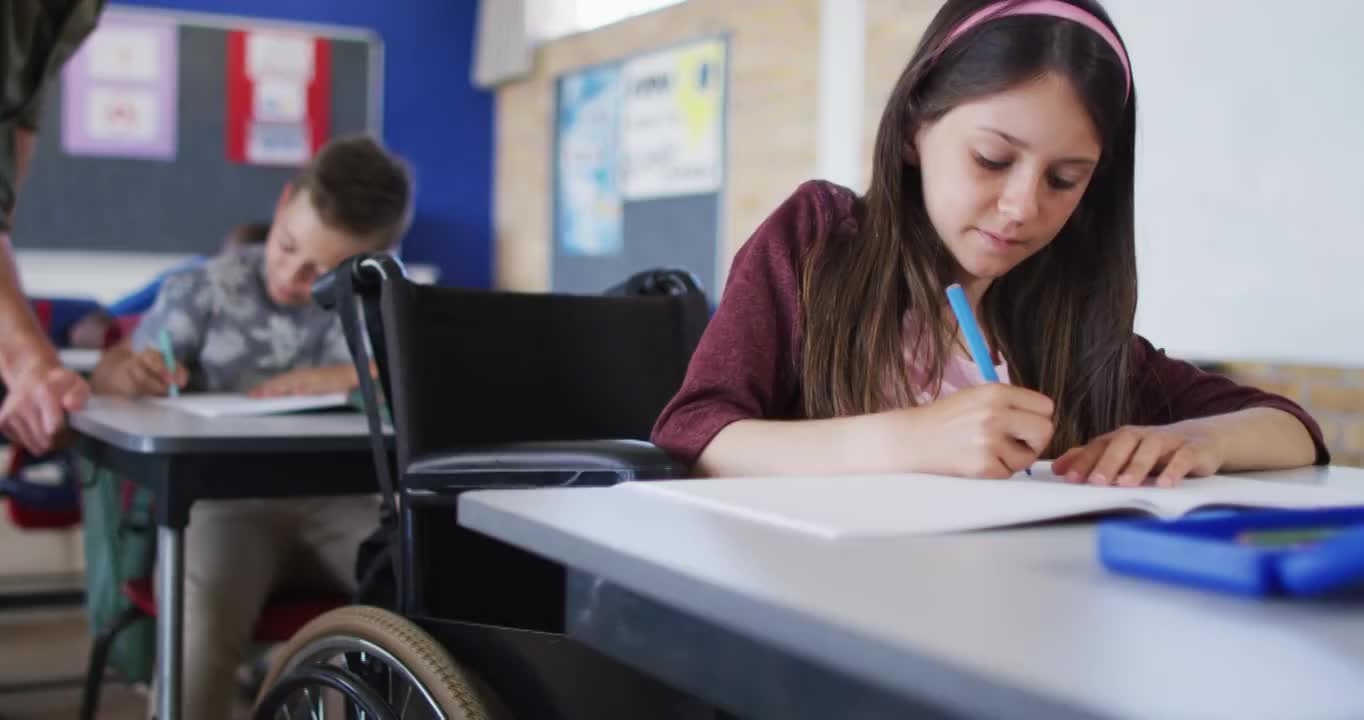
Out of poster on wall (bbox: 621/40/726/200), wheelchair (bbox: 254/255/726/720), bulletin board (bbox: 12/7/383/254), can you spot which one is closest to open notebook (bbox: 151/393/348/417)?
wheelchair (bbox: 254/255/726/720)

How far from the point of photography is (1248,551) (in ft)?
1.68

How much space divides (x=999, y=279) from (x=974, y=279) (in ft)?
0.22

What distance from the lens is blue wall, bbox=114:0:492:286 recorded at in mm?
5613

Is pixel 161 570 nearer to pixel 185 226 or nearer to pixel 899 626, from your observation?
pixel 899 626

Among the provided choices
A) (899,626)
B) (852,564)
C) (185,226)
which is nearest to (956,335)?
(852,564)

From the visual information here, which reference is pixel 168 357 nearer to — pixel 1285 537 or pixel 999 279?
pixel 999 279

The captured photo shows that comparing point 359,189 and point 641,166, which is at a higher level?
point 641,166

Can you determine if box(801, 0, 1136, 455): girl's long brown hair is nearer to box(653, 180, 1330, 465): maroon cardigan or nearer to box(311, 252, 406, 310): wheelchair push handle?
box(653, 180, 1330, 465): maroon cardigan

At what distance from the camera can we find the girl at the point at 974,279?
1.08m

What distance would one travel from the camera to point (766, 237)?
1.17 meters

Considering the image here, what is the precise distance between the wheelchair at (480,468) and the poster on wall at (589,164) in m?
3.34

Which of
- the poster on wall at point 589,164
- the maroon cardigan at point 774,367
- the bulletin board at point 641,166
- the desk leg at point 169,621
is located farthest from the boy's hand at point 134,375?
the poster on wall at point 589,164

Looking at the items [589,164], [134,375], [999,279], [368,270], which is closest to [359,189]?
[134,375]

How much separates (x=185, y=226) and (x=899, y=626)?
5268mm
